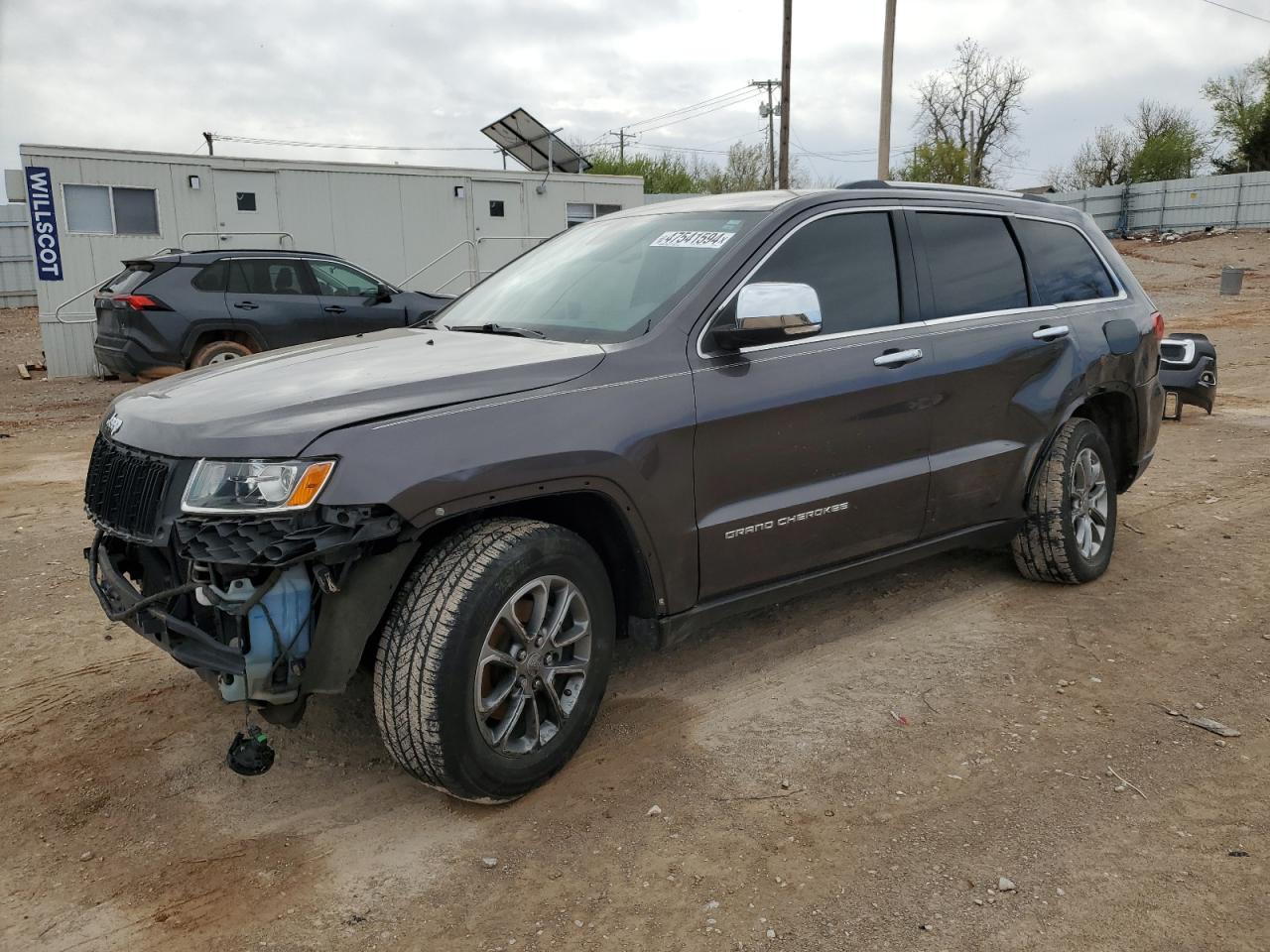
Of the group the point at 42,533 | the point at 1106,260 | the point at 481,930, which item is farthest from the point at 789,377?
the point at 42,533

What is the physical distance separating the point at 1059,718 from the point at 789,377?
1548mm

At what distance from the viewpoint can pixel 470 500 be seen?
9.71 ft

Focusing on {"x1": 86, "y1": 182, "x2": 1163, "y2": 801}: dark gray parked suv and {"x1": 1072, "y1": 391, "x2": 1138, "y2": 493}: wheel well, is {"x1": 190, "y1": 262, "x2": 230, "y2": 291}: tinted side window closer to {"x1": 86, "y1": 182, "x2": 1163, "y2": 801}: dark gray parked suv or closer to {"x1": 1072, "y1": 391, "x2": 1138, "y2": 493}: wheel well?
{"x1": 86, "y1": 182, "x2": 1163, "y2": 801}: dark gray parked suv

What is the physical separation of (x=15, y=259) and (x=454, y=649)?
31925mm

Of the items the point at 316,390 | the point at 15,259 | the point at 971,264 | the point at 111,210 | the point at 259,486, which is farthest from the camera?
the point at 15,259

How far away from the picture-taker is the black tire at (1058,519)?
4.77 meters

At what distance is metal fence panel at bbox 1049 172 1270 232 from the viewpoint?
1367 inches

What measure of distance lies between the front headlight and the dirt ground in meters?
1.03

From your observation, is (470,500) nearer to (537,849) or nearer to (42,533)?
(537,849)

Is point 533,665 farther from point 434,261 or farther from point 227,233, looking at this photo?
point 434,261

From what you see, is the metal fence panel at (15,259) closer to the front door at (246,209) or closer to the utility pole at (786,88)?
the front door at (246,209)

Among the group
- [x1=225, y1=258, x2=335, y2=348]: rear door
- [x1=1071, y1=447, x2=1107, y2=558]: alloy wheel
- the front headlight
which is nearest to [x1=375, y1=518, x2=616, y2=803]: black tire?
the front headlight

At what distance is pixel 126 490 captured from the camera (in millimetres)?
3062

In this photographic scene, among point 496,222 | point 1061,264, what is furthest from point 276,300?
point 1061,264
